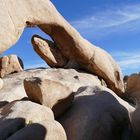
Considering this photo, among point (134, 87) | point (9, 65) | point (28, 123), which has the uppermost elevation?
point (28, 123)

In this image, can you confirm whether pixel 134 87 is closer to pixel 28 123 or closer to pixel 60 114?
pixel 60 114

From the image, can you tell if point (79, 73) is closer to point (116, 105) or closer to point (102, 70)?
point (102, 70)

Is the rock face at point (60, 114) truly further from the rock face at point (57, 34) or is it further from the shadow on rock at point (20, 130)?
the rock face at point (57, 34)

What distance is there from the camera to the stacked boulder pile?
998cm

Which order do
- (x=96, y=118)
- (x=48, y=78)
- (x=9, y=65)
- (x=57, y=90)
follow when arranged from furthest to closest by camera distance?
(x=9, y=65)
(x=48, y=78)
(x=57, y=90)
(x=96, y=118)

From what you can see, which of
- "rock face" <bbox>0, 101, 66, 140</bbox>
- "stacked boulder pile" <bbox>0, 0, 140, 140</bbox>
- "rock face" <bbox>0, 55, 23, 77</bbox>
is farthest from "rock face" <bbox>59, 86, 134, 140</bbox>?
"rock face" <bbox>0, 55, 23, 77</bbox>

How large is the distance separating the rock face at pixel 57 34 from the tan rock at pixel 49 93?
202 cm

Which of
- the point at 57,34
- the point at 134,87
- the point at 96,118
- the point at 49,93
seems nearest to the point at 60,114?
the point at 49,93

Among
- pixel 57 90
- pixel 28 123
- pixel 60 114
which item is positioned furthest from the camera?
pixel 60 114

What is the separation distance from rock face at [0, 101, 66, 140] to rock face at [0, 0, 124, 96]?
2831 mm

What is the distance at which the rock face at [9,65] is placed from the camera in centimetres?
1740

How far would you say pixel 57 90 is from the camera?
11352 millimetres

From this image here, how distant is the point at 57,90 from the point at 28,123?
1859 mm

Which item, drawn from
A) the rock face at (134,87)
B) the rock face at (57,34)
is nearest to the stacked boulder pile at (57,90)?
the rock face at (57,34)
